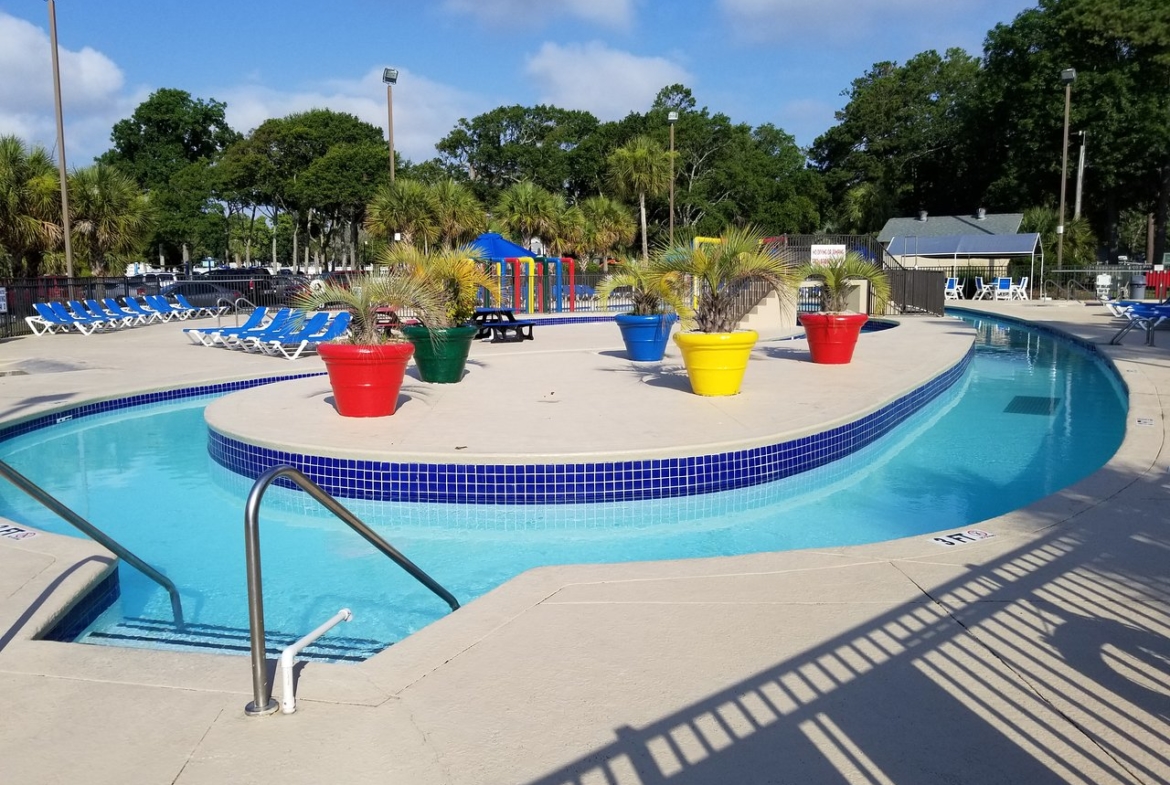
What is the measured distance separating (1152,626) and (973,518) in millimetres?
2858

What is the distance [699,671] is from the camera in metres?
3.28

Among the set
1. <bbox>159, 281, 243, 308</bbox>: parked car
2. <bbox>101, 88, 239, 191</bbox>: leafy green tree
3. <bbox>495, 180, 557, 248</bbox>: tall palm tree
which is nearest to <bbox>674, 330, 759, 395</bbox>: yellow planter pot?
<bbox>159, 281, 243, 308</bbox>: parked car

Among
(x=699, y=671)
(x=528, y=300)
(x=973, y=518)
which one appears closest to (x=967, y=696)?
(x=699, y=671)

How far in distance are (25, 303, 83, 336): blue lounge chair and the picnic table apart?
9.87m

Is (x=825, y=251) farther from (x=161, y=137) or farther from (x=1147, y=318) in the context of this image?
(x=161, y=137)

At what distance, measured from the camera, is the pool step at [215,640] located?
4137 millimetres

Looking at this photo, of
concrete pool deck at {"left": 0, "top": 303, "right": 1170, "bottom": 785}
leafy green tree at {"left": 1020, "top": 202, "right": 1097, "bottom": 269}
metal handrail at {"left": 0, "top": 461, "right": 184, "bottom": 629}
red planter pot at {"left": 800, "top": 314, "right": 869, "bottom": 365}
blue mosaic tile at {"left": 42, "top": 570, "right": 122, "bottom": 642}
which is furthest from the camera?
leafy green tree at {"left": 1020, "top": 202, "right": 1097, "bottom": 269}

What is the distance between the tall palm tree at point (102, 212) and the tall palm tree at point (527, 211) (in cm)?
1596

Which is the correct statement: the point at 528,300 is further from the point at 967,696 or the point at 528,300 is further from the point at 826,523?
the point at 967,696

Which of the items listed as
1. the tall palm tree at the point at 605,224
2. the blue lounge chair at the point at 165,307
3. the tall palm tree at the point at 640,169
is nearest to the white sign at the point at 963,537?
the blue lounge chair at the point at 165,307

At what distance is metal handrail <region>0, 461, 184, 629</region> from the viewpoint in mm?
3648

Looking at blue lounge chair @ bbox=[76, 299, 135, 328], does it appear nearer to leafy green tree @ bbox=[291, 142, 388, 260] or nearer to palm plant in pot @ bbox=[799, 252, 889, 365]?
palm plant in pot @ bbox=[799, 252, 889, 365]

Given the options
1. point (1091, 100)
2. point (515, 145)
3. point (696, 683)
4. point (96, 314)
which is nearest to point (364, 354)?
point (696, 683)

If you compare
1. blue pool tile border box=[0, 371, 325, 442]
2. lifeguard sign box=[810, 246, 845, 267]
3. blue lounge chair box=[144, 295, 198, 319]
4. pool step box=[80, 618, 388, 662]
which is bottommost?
pool step box=[80, 618, 388, 662]
